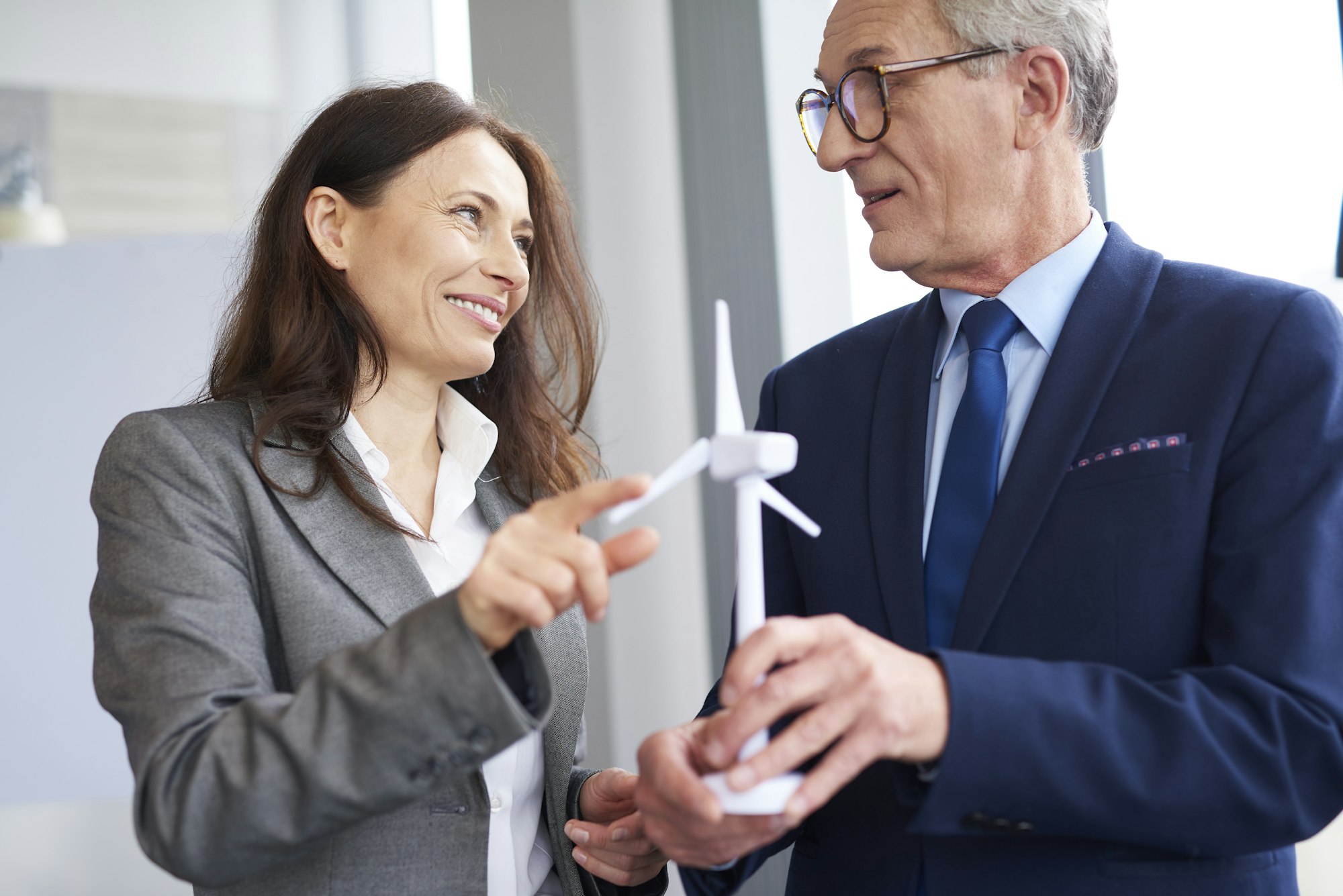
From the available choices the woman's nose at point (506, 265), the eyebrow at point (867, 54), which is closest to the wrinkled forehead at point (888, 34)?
the eyebrow at point (867, 54)

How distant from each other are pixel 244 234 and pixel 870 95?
2.80 meters

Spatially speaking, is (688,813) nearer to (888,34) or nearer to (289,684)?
(289,684)

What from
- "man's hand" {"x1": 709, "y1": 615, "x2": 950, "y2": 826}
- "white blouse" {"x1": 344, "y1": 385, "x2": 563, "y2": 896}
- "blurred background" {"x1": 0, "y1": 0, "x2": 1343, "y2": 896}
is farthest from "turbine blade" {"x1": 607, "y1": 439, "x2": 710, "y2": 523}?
"blurred background" {"x1": 0, "y1": 0, "x2": 1343, "y2": 896}

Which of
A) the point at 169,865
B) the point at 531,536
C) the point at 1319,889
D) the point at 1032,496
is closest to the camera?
the point at 531,536

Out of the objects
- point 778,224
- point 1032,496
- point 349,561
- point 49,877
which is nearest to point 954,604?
point 1032,496

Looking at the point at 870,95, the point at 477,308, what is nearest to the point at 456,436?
the point at 477,308

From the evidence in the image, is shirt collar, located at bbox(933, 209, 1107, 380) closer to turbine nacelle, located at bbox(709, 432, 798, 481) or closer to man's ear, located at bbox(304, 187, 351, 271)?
turbine nacelle, located at bbox(709, 432, 798, 481)

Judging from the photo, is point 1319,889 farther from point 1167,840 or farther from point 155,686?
point 155,686

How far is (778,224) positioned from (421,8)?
172 centimetres

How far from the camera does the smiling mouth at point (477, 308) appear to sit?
2.16 metres

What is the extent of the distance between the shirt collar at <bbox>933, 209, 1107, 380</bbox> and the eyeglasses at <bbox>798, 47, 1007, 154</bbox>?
32 cm

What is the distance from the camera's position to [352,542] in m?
1.82

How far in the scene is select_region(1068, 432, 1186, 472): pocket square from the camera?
1505 millimetres

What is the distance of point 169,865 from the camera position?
4.62 ft
